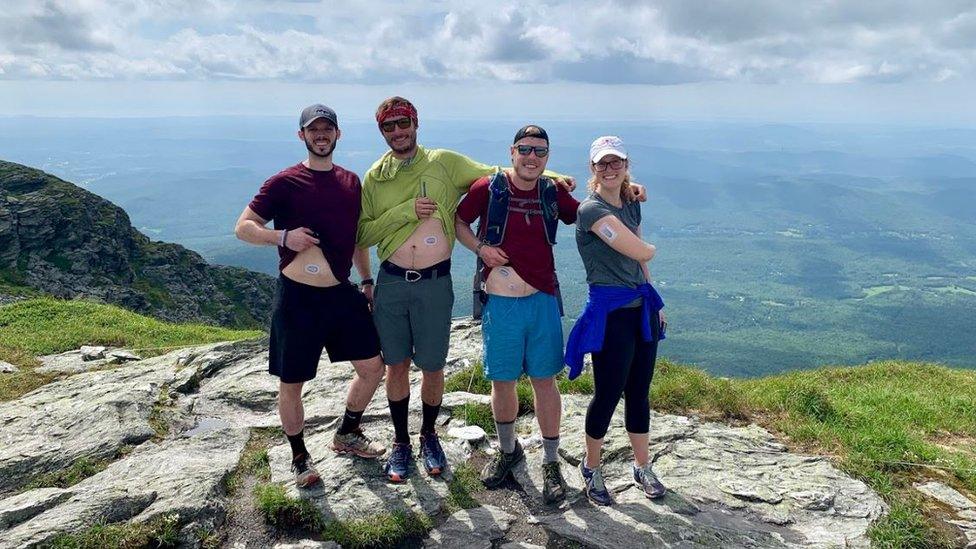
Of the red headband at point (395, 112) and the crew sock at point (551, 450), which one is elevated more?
the red headband at point (395, 112)

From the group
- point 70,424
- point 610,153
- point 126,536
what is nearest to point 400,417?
point 126,536

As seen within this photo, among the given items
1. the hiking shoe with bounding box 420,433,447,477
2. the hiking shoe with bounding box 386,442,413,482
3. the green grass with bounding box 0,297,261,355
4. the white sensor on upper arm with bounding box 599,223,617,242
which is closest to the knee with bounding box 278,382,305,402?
the hiking shoe with bounding box 386,442,413,482

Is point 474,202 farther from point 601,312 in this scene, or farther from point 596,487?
point 596,487

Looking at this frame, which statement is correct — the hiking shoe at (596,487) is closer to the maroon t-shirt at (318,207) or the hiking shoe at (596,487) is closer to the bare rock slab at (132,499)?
the maroon t-shirt at (318,207)

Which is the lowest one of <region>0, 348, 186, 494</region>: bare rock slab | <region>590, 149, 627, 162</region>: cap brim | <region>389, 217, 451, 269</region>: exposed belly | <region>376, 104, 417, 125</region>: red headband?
<region>0, 348, 186, 494</region>: bare rock slab

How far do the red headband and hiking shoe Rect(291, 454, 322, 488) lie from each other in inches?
168

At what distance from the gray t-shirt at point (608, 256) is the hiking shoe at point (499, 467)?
2714 mm

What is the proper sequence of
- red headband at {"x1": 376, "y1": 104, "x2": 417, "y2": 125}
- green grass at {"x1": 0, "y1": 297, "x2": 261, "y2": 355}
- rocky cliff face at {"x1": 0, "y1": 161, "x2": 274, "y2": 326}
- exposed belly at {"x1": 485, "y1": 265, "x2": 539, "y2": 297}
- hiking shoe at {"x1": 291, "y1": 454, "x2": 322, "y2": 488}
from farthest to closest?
rocky cliff face at {"x1": 0, "y1": 161, "x2": 274, "y2": 326} → green grass at {"x1": 0, "y1": 297, "x2": 261, "y2": 355} → hiking shoe at {"x1": 291, "y1": 454, "x2": 322, "y2": 488} → exposed belly at {"x1": 485, "y1": 265, "x2": 539, "y2": 297} → red headband at {"x1": 376, "y1": 104, "x2": 417, "y2": 125}

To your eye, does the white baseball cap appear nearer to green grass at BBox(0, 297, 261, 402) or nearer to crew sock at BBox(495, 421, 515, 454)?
crew sock at BBox(495, 421, 515, 454)

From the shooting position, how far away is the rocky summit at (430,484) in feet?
21.1

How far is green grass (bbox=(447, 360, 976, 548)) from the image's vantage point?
7199 millimetres

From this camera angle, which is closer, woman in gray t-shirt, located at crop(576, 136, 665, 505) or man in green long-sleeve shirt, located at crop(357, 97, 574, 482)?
woman in gray t-shirt, located at crop(576, 136, 665, 505)

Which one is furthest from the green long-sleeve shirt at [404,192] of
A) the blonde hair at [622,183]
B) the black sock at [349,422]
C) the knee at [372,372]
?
the black sock at [349,422]

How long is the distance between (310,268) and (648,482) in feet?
15.9
